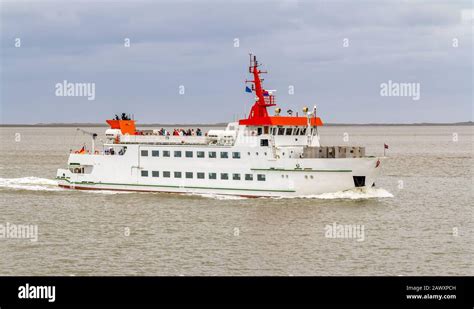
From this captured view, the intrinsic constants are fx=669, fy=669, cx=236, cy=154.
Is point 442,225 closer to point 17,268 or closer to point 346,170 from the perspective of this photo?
point 346,170

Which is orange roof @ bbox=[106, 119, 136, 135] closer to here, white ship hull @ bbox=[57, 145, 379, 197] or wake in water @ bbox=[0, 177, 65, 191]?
white ship hull @ bbox=[57, 145, 379, 197]

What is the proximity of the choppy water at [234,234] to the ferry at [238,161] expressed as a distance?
0.98 metres

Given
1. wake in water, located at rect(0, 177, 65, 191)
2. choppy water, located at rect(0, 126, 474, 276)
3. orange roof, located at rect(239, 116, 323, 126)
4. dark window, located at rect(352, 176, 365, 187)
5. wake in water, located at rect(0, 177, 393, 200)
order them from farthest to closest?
wake in water, located at rect(0, 177, 65, 191)
orange roof, located at rect(239, 116, 323, 126)
wake in water, located at rect(0, 177, 393, 200)
dark window, located at rect(352, 176, 365, 187)
choppy water, located at rect(0, 126, 474, 276)

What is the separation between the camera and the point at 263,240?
33.6 metres

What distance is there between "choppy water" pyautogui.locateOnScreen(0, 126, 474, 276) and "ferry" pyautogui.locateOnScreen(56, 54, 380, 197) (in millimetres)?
976

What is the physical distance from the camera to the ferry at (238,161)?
44.0 m

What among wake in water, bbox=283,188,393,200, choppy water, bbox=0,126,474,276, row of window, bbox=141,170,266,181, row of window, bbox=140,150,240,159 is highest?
row of window, bbox=140,150,240,159

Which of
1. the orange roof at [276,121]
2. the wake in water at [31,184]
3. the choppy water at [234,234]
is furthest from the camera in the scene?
the wake in water at [31,184]

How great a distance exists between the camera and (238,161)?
4588cm

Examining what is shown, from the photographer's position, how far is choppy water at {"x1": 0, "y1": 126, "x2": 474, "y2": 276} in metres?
28.3

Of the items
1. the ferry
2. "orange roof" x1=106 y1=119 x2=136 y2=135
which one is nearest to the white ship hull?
the ferry

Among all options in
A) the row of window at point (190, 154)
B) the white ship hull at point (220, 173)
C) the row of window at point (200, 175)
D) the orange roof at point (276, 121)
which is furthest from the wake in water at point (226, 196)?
the orange roof at point (276, 121)

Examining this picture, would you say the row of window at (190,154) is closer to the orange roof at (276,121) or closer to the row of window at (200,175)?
the row of window at (200,175)
